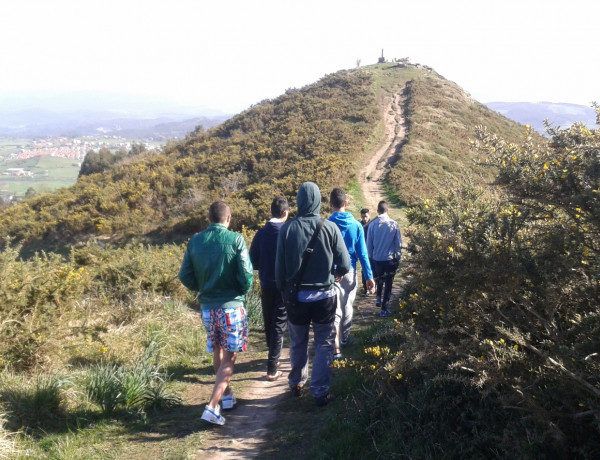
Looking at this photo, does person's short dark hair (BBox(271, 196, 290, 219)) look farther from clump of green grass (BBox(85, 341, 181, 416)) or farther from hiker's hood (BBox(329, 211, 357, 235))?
clump of green grass (BBox(85, 341, 181, 416))

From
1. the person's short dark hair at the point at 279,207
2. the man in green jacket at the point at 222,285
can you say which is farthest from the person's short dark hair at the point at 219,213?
the person's short dark hair at the point at 279,207

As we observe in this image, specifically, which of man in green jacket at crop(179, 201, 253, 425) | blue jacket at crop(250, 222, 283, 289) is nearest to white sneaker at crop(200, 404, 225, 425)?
man in green jacket at crop(179, 201, 253, 425)

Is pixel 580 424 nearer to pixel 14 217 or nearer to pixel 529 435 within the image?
pixel 529 435

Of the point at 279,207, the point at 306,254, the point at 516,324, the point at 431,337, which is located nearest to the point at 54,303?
the point at 279,207

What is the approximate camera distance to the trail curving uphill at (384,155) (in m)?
17.9

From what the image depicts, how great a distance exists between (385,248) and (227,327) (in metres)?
3.06

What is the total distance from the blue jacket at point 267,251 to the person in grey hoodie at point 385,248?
2.11m

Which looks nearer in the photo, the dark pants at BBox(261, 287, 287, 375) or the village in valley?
the dark pants at BBox(261, 287, 287, 375)

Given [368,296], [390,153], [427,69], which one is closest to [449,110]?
[390,153]

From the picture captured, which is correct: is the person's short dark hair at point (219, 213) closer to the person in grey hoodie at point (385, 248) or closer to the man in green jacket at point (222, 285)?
the man in green jacket at point (222, 285)

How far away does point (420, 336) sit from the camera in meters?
3.20

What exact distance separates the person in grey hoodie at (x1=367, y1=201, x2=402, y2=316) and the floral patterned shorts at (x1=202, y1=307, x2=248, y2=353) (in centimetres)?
275

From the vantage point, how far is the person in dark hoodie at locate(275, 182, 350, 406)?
11.7ft

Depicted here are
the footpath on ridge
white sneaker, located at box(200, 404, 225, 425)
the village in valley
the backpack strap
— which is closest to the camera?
the footpath on ridge
